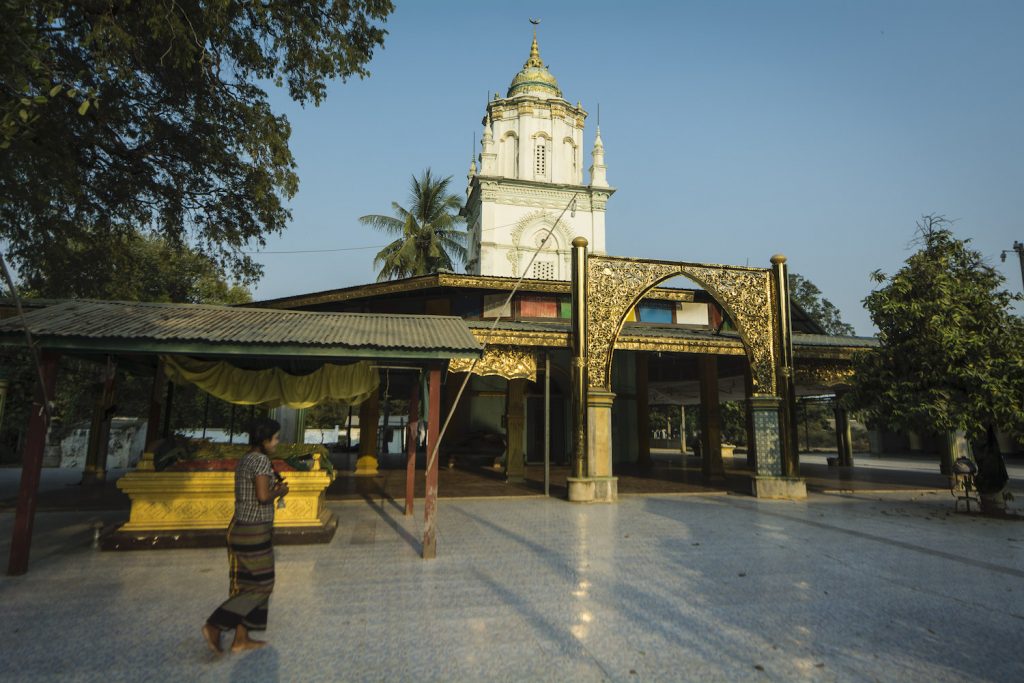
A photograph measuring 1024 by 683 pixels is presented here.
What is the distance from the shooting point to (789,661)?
12.7 feet

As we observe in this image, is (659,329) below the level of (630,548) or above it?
above

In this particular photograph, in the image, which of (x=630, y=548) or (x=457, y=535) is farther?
(x=457, y=535)

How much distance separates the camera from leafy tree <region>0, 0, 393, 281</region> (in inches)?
337

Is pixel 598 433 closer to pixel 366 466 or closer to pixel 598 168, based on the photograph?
pixel 366 466

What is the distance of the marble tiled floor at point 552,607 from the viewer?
3740 mm

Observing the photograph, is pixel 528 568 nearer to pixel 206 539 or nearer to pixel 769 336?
pixel 206 539

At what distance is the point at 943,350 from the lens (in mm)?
9656

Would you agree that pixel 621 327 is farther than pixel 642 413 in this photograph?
No

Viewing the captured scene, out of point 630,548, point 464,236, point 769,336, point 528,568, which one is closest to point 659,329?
point 769,336

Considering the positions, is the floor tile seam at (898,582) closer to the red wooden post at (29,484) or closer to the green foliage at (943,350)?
the green foliage at (943,350)

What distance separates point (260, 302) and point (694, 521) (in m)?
13.4

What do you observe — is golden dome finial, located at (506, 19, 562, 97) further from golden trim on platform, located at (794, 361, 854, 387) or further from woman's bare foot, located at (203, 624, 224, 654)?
woman's bare foot, located at (203, 624, 224, 654)

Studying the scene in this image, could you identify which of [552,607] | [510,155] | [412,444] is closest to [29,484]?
[412,444]

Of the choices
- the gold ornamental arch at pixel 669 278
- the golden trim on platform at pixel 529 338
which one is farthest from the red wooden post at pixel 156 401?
the gold ornamental arch at pixel 669 278
